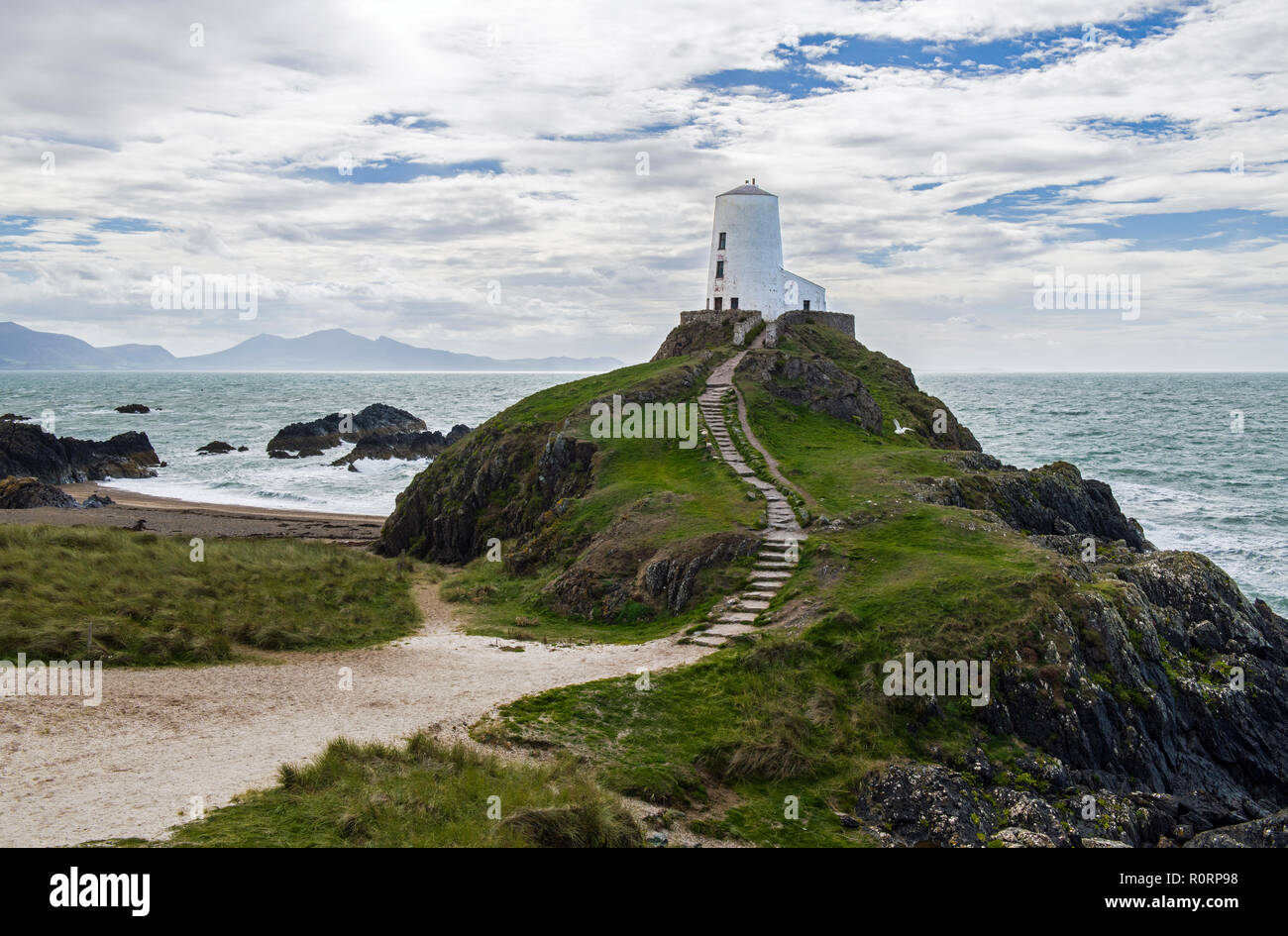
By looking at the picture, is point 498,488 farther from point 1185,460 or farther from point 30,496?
point 1185,460

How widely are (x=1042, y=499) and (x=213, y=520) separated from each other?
38.9 metres

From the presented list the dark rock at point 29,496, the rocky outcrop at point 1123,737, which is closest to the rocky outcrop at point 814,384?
the rocky outcrop at point 1123,737

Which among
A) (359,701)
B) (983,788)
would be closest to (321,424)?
(359,701)

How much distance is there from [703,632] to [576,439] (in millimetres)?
15180

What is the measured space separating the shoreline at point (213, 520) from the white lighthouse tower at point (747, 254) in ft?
76.4

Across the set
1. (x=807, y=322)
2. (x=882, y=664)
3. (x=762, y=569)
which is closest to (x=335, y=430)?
(x=807, y=322)

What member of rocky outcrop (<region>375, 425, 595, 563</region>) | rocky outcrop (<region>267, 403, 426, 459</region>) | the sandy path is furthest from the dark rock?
the sandy path

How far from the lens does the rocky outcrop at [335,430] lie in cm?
8106

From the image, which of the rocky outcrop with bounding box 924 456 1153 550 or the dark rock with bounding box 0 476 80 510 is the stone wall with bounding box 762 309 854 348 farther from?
the dark rock with bounding box 0 476 80 510

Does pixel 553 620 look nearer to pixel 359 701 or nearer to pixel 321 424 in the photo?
pixel 359 701

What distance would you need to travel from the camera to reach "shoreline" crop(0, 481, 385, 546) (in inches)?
1681

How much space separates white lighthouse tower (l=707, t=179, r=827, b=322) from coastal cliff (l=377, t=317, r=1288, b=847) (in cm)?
1976

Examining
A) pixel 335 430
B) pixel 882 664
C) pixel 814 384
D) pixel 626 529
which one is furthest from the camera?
pixel 335 430

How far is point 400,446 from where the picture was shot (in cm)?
7912
